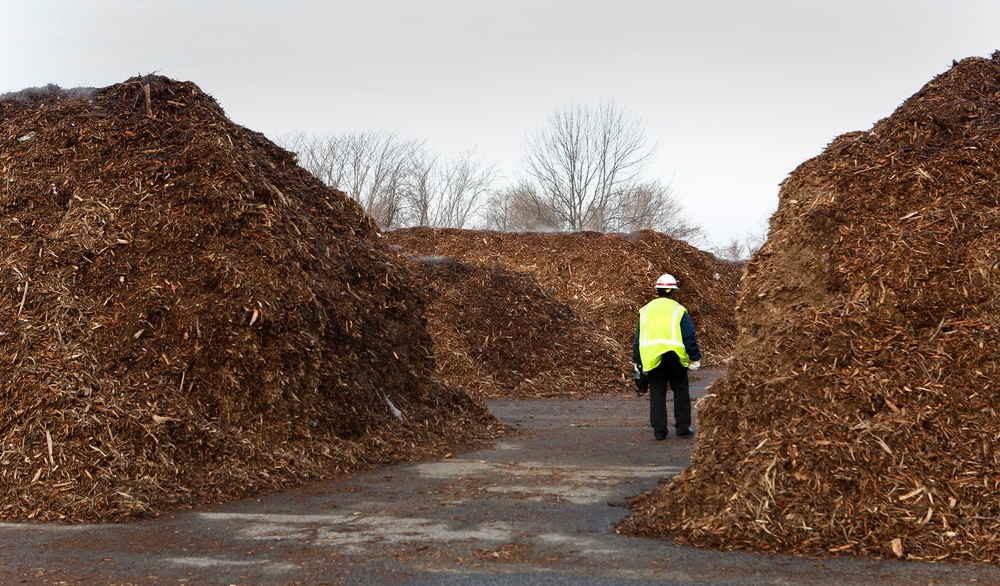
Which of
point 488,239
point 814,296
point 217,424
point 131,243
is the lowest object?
point 217,424

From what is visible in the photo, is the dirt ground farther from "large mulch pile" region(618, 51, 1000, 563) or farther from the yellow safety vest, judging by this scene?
the yellow safety vest

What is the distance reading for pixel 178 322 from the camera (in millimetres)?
8617

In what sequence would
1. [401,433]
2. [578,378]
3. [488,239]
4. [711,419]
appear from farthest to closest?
[488,239] → [578,378] → [401,433] → [711,419]

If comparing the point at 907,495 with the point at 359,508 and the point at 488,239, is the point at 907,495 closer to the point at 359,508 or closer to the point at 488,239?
the point at 359,508

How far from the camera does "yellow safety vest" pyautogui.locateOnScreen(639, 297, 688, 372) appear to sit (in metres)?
10.7

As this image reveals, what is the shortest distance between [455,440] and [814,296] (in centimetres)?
462

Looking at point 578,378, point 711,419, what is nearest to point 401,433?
point 711,419

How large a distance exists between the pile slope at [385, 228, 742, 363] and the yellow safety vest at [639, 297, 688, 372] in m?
13.3

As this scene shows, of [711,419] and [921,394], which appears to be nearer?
[921,394]

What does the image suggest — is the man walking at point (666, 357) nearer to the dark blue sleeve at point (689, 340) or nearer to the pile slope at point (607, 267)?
the dark blue sleeve at point (689, 340)

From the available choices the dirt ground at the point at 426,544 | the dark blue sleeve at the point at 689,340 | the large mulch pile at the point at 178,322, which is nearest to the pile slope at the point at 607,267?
the dark blue sleeve at the point at 689,340

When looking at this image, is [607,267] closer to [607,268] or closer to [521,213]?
[607,268]

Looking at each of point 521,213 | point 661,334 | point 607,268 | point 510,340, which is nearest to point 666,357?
point 661,334

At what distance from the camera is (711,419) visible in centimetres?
662
